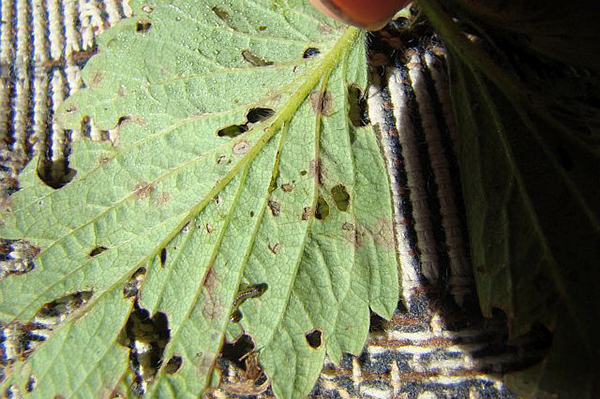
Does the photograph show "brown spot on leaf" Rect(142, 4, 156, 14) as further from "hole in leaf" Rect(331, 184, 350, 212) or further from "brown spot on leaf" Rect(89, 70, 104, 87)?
"hole in leaf" Rect(331, 184, 350, 212)

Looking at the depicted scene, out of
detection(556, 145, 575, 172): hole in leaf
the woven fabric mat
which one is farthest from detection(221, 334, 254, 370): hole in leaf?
detection(556, 145, 575, 172): hole in leaf

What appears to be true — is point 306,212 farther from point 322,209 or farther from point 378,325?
point 378,325

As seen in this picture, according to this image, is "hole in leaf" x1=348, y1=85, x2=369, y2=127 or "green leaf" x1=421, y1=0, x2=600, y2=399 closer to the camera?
"green leaf" x1=421, y1=0, x2=600, y2=399

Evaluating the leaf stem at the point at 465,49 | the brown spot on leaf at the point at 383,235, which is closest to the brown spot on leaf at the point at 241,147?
the brown spot on leaf at the point at 383,235

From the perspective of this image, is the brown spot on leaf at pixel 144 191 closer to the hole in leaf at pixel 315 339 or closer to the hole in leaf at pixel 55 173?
the hole in leaf at pixel 55 173

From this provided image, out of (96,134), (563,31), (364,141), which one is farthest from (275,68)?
(563,31)

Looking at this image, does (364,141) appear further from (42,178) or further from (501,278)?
(42,178)

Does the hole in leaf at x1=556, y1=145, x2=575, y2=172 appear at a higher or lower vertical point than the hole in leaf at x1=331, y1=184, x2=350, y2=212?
higher

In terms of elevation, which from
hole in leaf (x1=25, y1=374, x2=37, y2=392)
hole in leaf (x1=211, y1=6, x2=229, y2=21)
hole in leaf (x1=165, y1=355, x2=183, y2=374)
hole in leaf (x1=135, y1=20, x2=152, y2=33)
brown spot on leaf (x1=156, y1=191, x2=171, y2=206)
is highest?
hole in leaf (x1=211, y1=6, x2=229, y2=21)
